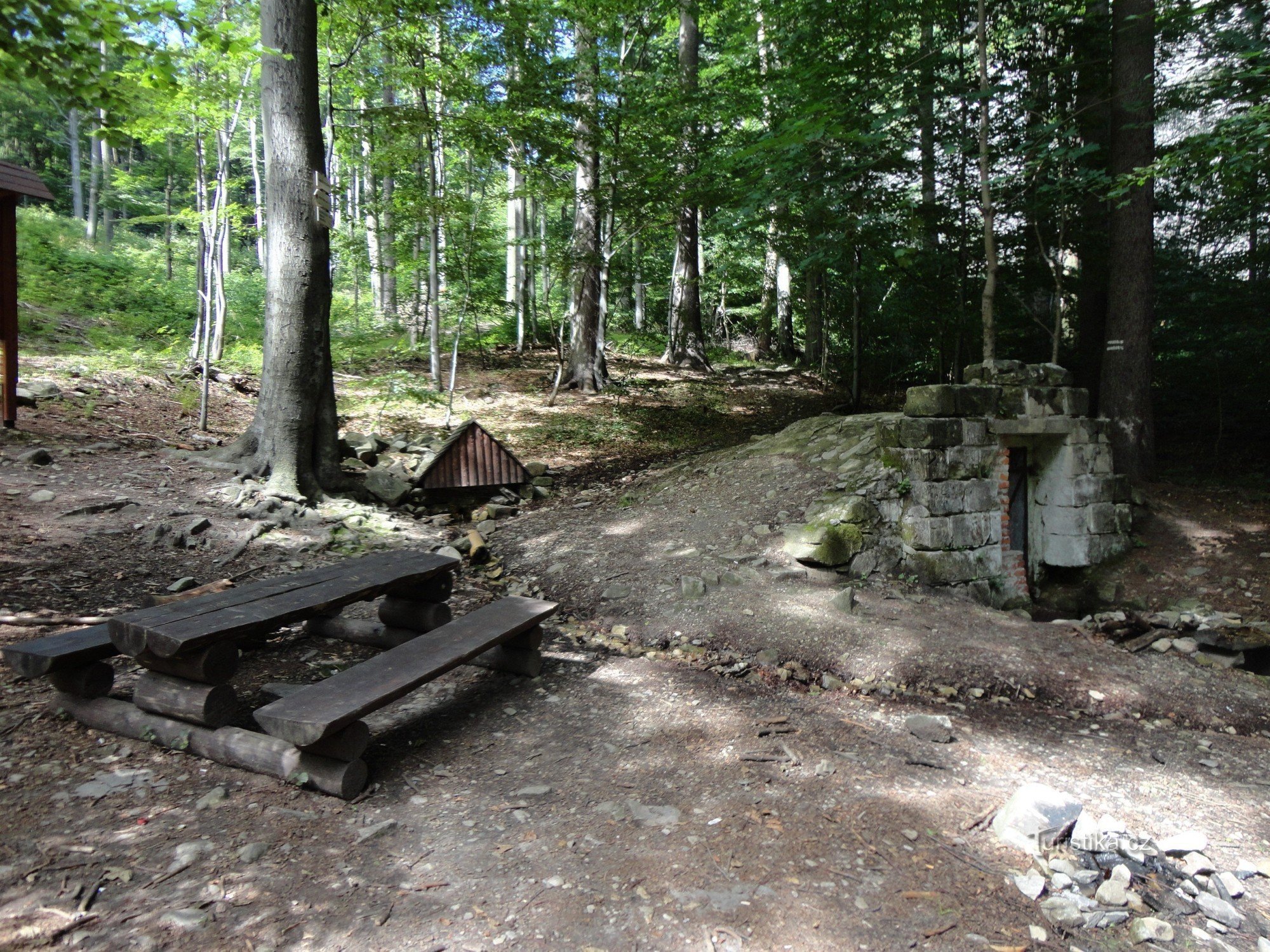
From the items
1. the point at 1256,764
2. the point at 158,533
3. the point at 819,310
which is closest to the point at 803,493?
the point at 1256,764

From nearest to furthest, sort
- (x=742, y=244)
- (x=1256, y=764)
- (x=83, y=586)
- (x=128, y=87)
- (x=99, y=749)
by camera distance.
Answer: (x=99, y=749) < (x=1256, y=764) < (x=83, y=586) < (x=128, y=87) < (x=742, y=244)

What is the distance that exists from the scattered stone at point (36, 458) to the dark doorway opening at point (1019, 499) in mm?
9250

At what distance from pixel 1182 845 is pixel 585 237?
11.4m

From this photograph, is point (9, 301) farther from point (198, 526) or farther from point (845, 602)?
point (845, 602)

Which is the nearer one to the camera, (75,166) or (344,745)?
(344,745)

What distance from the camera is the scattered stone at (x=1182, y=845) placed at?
2.87 m

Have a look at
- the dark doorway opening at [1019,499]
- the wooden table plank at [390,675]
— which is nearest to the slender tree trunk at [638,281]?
the dark doorway opening at [1019,499]

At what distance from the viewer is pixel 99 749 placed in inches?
117

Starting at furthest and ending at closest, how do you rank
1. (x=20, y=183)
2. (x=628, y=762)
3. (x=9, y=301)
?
(x=9, y=301), (x=20, y=183), (x=628, y=762)

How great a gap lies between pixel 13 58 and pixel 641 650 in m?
5.11

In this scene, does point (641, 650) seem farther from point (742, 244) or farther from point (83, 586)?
point (742, 244)

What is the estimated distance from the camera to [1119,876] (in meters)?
2.66

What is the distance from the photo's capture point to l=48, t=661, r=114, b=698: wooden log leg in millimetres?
3082

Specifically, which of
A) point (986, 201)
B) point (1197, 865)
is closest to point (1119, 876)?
point (1197, 865)
